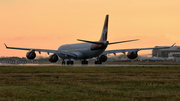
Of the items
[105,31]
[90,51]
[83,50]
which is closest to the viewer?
[105,31]

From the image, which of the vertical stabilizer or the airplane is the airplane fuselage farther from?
the vertical stabilizer

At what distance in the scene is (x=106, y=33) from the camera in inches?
2109

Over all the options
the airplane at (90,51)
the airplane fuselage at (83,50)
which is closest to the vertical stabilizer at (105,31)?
the airplane at (90,51)

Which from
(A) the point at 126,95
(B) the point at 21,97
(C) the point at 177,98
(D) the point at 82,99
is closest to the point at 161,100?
(C) the point at 177,98

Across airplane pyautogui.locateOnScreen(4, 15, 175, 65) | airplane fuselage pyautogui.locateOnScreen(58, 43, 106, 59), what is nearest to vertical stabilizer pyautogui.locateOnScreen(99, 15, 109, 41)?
airplane pyautogui.locateOnScreen(4, 15, 175, 65)

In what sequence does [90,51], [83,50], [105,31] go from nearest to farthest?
[105,31] → [90,51] → [83,50]

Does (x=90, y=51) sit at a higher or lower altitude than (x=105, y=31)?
lower

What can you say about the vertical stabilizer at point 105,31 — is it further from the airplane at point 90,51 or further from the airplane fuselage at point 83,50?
the airplane fuselage at point 83,50

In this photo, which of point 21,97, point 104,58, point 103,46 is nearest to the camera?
point 21,97

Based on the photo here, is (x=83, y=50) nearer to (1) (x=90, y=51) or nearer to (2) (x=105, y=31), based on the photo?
(1) (x=90, y=51)

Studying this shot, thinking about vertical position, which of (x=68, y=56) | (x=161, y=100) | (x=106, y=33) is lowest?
(x=161, y=100)

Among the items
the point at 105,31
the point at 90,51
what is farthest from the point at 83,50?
the point at 105,31

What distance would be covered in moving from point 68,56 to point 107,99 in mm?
49566

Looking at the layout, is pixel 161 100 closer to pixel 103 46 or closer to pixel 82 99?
pixel 82 99
